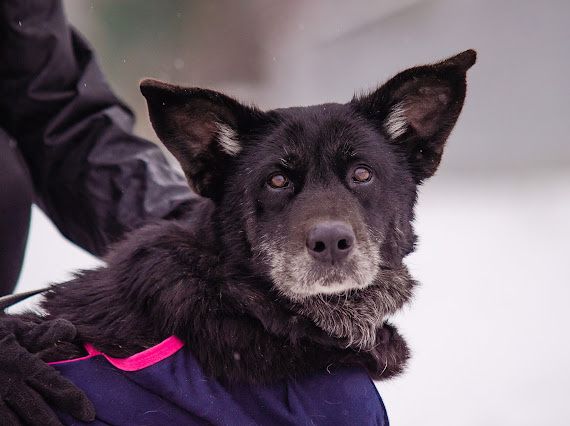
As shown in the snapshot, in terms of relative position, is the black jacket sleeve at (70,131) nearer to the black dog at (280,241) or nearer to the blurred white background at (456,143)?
the black dog at (280,241)

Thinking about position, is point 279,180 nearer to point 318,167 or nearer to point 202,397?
point 318,167

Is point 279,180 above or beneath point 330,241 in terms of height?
above

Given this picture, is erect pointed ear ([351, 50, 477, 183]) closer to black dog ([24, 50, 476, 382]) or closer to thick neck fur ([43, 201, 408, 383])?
black dog ([24, 50, 476, 382])

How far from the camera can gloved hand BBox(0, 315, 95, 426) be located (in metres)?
1.98

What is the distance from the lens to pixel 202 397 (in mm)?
2094

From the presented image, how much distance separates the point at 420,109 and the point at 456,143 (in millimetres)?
8329

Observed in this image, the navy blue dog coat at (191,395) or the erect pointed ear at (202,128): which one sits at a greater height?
the erect pointed ear at (202,128)

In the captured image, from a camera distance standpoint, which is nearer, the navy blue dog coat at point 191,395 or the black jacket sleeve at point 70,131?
the navy blue dog coat at point 191,395

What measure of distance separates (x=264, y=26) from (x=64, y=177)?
10265 millimetres

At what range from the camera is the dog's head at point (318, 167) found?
7.54ft

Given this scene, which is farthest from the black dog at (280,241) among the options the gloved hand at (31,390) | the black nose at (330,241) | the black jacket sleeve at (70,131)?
the black jacket sleeve at (70,131)

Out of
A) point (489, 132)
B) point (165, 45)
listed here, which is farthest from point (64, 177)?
point (165, 45)

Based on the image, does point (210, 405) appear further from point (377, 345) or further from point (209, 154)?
point (209, 154)

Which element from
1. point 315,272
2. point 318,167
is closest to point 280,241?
point 315,272
